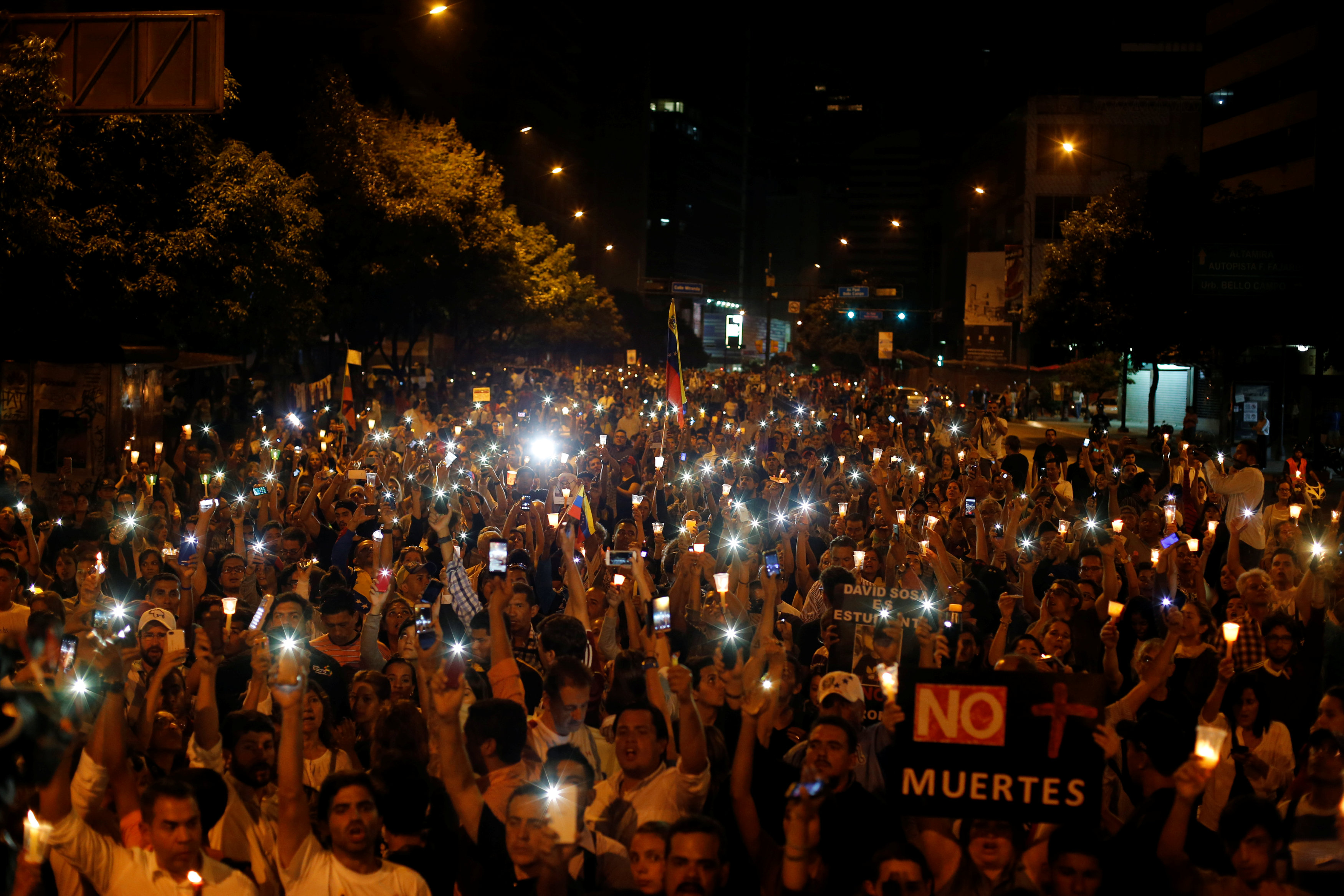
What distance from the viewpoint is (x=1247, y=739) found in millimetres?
5832

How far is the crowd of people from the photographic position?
438 centimetres

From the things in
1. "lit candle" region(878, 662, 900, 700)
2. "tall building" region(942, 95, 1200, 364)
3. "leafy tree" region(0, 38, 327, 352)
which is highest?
"tall building" region(942, 95, 1200, 364)

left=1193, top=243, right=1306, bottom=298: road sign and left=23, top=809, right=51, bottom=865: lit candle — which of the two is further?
left=1193, top=243, right=1306, bottom=298: road sign

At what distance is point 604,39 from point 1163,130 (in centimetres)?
8400

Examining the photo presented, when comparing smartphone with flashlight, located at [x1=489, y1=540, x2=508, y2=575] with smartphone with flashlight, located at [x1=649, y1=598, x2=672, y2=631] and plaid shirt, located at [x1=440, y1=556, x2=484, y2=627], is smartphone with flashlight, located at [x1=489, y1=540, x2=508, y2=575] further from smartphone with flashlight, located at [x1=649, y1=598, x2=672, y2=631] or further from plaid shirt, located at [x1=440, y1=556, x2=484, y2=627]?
smartphone with flashlight, located at [x1=649, y1=598, x2=672, y2=631]

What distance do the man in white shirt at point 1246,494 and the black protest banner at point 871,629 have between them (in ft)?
15.9

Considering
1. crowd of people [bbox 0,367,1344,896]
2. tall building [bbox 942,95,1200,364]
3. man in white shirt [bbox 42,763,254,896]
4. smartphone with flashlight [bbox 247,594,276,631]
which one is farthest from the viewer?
tall building [bbox 942,95,1200,364]

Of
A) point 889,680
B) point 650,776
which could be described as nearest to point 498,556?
point 650,776

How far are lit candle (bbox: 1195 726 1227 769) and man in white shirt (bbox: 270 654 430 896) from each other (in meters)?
2.55

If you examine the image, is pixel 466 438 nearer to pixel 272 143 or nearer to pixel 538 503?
pixel 538 503

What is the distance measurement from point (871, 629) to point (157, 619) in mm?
3723

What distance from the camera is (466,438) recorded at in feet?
62.1

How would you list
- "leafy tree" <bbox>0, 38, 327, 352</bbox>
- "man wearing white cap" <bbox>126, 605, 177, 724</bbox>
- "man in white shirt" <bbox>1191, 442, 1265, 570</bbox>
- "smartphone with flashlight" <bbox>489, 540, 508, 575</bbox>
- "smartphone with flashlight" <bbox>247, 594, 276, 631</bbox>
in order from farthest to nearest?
"leafy tree" <bbox>0, 38, 327, 352</bbox> < "man in white shirt" <bbox>1191, 442, 1265, 570</bbox> < "smartphone with flashlight" <bbox>489, 540, 508, 575</bbox> < "smartphone with flashlight" <bbox>247, 594, 276, 631</bbox> < "man wearing white cap" <bbox>126, 605, 177, 724</bbox>

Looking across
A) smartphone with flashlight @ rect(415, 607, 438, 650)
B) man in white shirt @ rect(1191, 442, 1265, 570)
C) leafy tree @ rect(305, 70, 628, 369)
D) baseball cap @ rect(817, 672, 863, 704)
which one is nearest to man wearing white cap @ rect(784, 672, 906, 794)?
baseball cap @ rect(817, 672, 863, 704)
